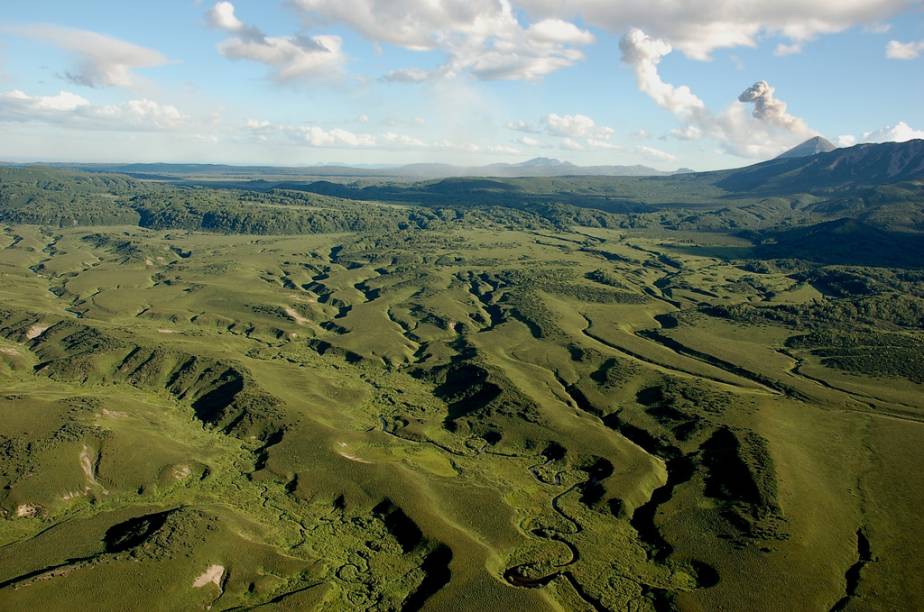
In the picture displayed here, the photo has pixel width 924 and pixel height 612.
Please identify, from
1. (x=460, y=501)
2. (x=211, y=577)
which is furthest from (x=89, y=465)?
(x=460, y=501)

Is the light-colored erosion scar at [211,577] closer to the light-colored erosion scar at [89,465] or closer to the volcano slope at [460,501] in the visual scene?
the volcano slope at [460,501]

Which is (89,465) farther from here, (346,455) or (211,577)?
(346,455)

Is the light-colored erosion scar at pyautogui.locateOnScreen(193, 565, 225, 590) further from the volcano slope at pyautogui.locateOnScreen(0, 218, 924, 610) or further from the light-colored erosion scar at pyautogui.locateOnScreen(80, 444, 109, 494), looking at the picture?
the light-colored erosion scar at pyautogui.locateOnScreen(80, 444, 109, 494)

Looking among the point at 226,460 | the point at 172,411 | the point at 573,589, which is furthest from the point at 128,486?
the point at 573,589

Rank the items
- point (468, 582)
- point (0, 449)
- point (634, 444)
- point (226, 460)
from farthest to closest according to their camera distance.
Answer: point (634, 444), point (226, 460), point (0, 449), point (468, 582)

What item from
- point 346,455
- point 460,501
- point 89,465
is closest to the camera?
point 460,501

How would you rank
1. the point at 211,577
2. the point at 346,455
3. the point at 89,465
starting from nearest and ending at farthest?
1. the point at 211,577
2. the point at 89,465
3. the point at 346,455

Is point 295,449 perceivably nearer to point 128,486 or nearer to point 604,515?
point 128,486

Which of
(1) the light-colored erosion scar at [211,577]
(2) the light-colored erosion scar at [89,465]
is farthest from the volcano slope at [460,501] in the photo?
(2) the light-colored erosion scar at [89,465]
